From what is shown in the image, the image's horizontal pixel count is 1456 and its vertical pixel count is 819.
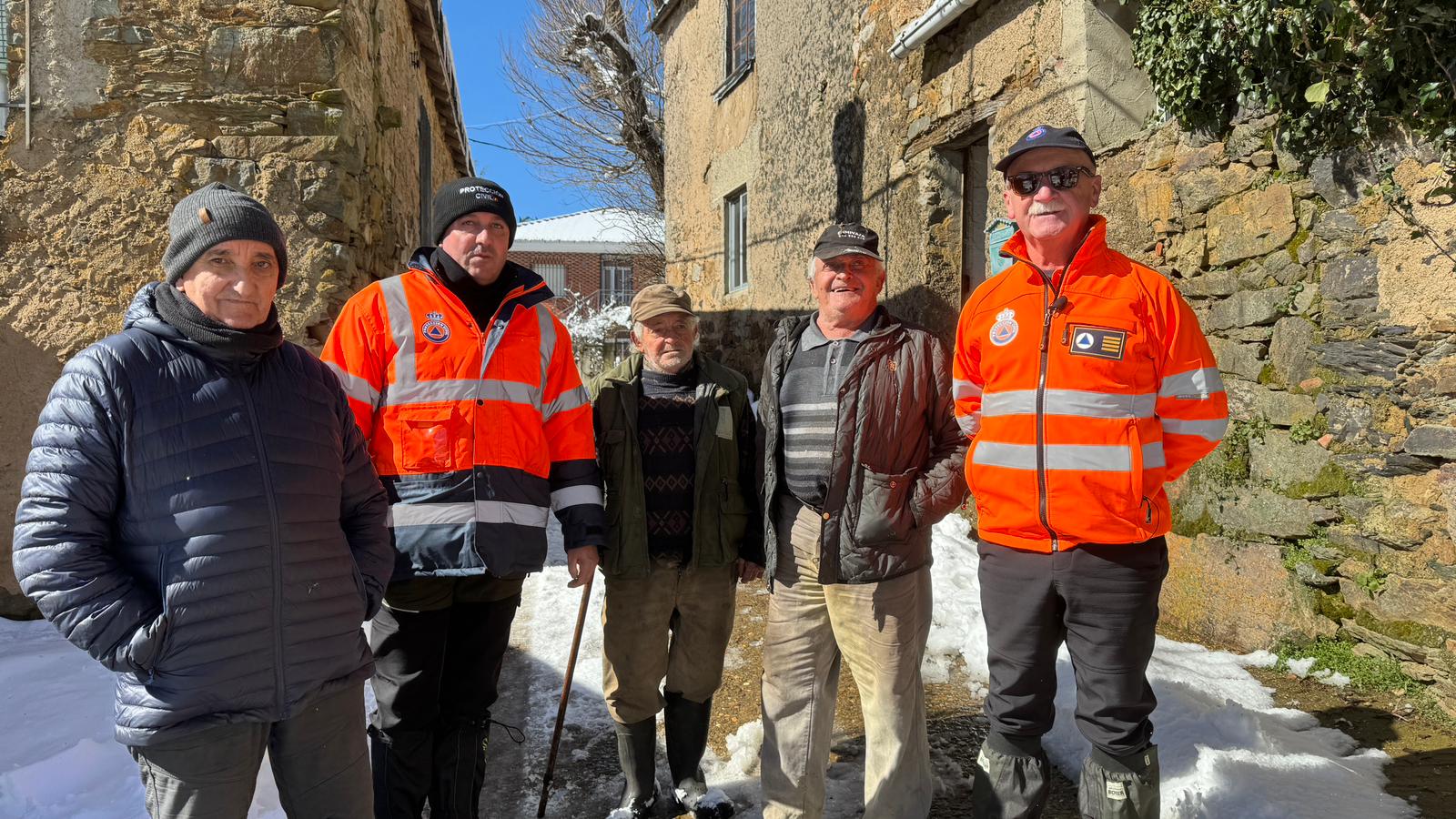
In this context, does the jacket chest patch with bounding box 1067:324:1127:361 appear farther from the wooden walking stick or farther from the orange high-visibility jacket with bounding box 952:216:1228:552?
the wooden walking stick

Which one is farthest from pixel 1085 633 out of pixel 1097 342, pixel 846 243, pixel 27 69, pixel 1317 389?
pixel 27 69

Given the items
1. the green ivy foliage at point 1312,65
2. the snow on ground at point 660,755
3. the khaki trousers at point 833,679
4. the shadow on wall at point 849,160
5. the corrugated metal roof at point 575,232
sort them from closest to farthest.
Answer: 1. the khaki trousers at point 833,679
2. the snow on ground at point 660,755
3. the green ivy foliage at point 1312,65
4. the shadow on wall at point 849,160
5. the corrugated metal roof at point 575,232

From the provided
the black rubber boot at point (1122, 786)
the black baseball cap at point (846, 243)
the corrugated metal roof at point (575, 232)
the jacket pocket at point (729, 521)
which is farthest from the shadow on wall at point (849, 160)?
the corrugated metal roof at point (575, 232)

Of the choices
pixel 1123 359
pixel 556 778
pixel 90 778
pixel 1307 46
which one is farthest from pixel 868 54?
pixel 90 778

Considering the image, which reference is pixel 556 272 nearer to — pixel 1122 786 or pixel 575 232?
pixel 575 232

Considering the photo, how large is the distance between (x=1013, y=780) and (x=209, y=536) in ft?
6.48

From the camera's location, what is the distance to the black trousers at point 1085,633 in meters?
2.08

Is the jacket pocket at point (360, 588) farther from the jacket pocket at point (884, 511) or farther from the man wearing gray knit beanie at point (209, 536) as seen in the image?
the jacket pocket at point (884, 511)

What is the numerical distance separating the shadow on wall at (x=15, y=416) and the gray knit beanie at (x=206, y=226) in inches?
122

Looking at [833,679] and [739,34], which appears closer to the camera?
[833,679]

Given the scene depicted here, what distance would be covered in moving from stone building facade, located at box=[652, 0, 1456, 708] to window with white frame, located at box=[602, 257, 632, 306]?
2167cm

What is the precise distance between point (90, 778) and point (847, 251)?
9.57 ft

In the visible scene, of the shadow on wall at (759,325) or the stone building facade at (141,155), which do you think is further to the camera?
the shadow on wall at (759,325)

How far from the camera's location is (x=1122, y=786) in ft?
6.78
